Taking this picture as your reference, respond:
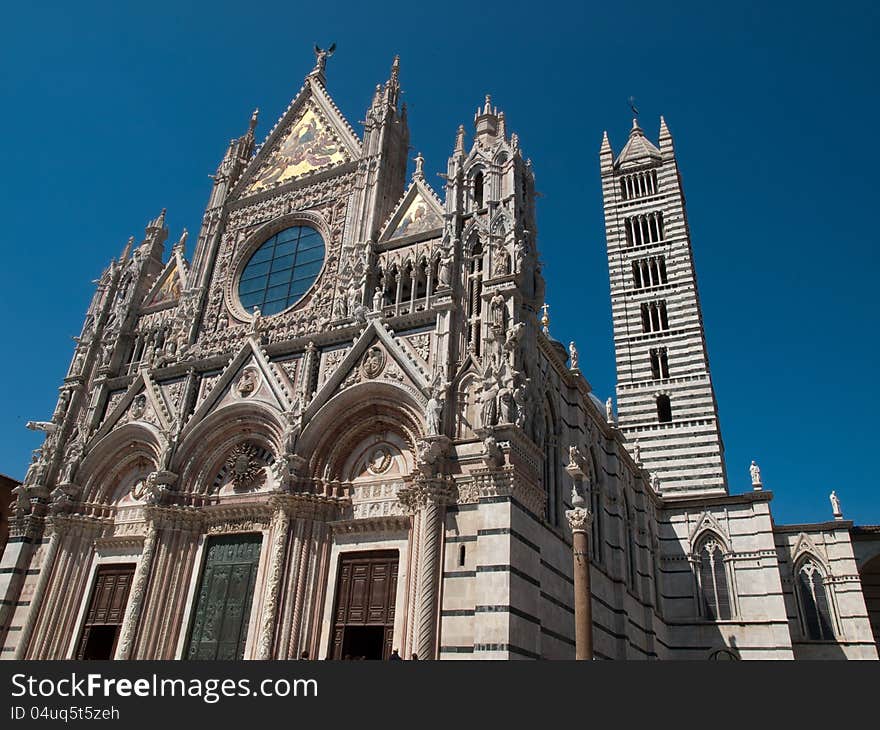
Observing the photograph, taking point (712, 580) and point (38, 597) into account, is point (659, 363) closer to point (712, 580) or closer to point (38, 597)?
point (712, 580)

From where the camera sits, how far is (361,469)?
1784 cm

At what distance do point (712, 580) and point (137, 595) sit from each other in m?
21.5

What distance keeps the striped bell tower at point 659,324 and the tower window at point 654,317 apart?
0.06m

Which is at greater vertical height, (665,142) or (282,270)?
(665,142)

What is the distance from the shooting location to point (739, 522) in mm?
28125

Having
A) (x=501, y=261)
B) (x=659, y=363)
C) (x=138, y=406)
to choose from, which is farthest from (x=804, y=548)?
(x=138, y=406)

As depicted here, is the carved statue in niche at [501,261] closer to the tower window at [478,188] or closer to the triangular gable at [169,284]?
the tower window at [478,188]

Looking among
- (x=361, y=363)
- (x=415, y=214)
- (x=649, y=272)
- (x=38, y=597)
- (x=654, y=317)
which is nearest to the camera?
(x=361, y=363)

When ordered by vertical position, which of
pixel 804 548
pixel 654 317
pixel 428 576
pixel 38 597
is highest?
pixel 654 317

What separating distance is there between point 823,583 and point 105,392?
2890 centimetres

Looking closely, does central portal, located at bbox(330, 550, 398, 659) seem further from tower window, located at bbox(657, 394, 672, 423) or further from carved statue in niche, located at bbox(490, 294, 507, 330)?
tower window, located at bbox(657, 394, 672, 423)

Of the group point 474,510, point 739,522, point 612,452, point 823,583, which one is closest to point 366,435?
point 474,510

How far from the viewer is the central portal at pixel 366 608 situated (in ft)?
51.6

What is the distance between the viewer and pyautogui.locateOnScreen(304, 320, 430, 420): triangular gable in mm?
17734
